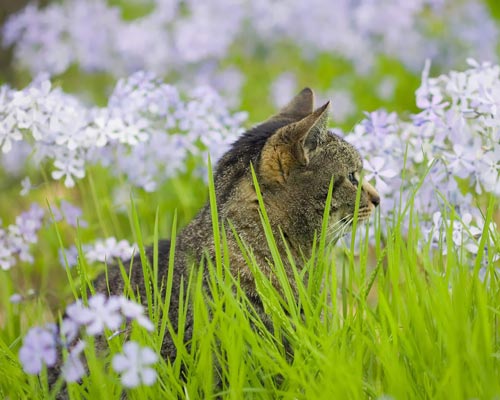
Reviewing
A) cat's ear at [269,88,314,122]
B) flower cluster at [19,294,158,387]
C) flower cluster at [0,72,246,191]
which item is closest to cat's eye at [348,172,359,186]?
cat's ear at [269,88,314,122]

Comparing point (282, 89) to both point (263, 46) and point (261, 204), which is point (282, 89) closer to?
point (263, 46)

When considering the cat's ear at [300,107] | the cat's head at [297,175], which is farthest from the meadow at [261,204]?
the cat's ear at [300,107]

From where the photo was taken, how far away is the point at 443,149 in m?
2.99

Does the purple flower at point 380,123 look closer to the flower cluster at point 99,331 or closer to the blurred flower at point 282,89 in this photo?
the flower cluster at point 99,331

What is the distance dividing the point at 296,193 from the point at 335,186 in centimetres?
20

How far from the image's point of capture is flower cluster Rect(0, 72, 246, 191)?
2.95 meters

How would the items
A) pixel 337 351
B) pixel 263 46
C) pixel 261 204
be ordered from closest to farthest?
pixel 337 351
pixel 261 204
pixel 263 46

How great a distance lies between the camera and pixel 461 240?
2469 millimetres

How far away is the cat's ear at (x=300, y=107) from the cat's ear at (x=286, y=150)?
49 centimetres

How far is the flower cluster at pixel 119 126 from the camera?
9.69ft

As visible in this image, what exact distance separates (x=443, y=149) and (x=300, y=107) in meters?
0.64

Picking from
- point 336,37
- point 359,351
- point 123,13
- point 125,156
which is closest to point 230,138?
point 125,156

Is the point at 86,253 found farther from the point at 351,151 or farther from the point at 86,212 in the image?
the point at 351,151

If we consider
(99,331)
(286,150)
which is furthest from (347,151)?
(99,331)
